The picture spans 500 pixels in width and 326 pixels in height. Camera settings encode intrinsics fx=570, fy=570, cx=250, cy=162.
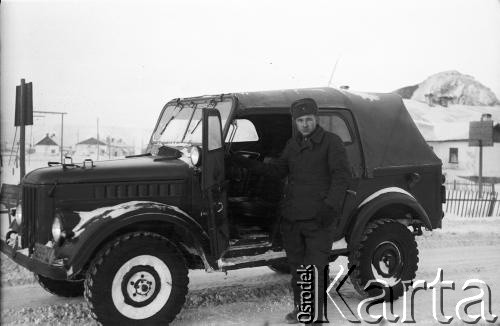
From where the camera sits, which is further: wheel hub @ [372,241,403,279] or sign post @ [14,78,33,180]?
sign post @ [14,78,33,180]

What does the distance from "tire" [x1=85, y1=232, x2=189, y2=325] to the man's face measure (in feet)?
4.86

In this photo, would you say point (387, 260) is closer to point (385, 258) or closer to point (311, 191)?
point (385, 258)

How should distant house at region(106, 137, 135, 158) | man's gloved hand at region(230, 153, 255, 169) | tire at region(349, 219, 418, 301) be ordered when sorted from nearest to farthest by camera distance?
1. tire at region(349, 219, 418, 301)
2. man's gloved hand at region(230, 153, 255, 169)
3. distant house at region(106, 137, 135, 158)

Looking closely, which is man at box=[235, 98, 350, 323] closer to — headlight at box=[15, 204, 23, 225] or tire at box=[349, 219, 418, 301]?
tire at box=[349, 219, 418, 301]

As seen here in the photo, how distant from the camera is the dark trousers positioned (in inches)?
186

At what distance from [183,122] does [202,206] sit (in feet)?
4.08

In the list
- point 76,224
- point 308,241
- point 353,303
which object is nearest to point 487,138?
point 353,303

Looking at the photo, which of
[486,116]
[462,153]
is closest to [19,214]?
[486,116]

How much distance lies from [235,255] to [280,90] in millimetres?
1683

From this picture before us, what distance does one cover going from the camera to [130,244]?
457 centimetres

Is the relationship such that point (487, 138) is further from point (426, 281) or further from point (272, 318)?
point (272, 318)

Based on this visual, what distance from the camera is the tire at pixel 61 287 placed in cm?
564

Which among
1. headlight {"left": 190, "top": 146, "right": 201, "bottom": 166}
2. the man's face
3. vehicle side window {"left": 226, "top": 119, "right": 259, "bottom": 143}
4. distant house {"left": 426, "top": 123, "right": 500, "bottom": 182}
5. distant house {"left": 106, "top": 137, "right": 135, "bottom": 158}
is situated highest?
the man's face

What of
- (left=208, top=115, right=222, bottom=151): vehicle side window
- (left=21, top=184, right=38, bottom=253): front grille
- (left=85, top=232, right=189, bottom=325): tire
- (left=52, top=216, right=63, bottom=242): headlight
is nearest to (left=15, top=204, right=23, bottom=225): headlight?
(left=21, top=184, right=38, bottom=253): front grille
